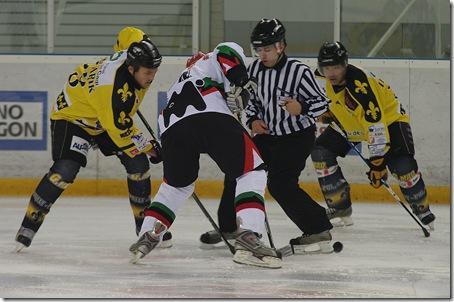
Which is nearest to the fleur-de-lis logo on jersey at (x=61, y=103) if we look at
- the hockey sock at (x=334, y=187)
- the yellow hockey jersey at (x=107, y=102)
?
the yellow hockey jersey at (x=107, y=102)

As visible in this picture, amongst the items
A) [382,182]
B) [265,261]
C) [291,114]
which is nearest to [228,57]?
[291,114]

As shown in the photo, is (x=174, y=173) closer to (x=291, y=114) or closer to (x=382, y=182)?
(x=291, y=114)

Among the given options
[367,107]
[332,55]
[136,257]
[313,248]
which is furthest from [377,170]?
[136,257]

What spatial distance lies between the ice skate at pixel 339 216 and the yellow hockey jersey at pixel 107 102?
1.36m

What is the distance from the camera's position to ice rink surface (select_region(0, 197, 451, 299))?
3580mm

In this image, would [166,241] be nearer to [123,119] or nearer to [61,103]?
[123,119]

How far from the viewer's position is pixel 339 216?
554cm

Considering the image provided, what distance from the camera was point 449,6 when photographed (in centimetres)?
698

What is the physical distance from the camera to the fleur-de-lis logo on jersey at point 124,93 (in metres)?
4.33

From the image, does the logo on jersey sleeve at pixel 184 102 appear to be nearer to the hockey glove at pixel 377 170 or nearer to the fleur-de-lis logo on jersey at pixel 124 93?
the fleur-de-lis logo on jersey at pixel 124 93

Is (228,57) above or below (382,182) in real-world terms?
above

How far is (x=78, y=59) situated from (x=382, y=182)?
102 inches

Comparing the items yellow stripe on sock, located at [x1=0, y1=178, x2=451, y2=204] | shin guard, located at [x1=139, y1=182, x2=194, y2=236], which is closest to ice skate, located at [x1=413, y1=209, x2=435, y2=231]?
yellow stripe on sock, located at [x1=0, y1=178, x2=451, y2=204]

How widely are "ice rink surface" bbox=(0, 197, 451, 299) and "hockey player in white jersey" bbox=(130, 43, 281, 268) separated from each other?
12cm
